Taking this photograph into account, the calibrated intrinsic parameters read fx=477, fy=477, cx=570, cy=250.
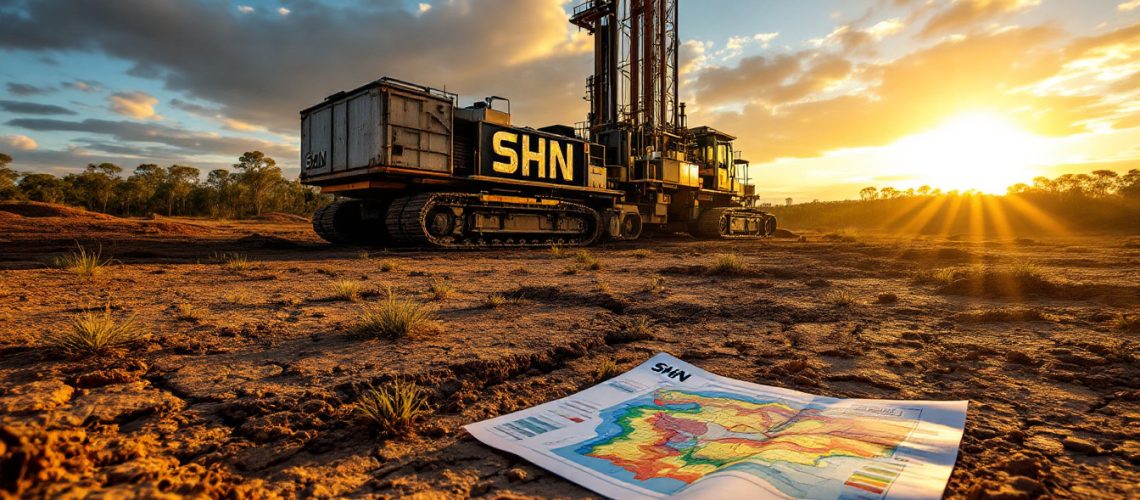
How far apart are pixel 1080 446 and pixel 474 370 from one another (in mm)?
2424

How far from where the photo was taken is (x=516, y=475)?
151cm

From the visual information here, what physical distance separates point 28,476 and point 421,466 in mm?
906

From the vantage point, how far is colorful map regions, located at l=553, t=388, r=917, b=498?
1.49m

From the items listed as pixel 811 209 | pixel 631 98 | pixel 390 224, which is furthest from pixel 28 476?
pixel 811 209

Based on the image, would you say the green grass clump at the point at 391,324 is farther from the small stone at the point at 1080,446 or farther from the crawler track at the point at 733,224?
the crawler track at the point at 733,224

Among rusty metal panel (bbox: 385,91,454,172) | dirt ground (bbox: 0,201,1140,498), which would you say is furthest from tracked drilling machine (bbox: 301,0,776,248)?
dirt ground (bbox: 0,201,1140,498)

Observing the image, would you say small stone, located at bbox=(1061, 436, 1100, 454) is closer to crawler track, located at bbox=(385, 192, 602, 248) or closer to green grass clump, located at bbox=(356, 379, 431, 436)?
green grass clump, located at bbox=(356, 379, 431, 436)

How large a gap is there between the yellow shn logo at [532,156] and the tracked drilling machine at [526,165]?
3cm

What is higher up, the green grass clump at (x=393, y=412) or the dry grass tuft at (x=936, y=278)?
the dry grass tuft at (x=936, y=278)

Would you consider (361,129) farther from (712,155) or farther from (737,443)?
(712,155)

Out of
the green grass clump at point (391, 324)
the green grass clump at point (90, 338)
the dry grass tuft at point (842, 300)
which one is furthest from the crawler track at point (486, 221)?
the dry grass tuft at point (842, 300)

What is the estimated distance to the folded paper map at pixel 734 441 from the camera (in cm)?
143

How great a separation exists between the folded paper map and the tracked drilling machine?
8908mm

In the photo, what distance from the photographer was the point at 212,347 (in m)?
2.77
